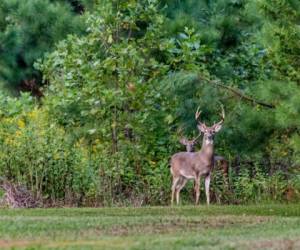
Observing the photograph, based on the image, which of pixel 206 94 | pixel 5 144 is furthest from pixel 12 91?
pixel 206 94

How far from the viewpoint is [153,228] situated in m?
12.8

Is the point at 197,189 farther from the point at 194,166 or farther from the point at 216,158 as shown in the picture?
the point at 216,158

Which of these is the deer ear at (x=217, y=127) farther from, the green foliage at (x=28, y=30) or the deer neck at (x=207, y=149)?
the green foliage at (x=28, y=30)

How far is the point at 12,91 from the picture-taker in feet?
78.2

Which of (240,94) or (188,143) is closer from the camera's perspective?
(240,94)

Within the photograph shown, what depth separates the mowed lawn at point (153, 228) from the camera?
1113cm

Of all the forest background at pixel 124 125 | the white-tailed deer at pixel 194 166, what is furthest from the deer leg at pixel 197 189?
the forest background at pixel 124 125

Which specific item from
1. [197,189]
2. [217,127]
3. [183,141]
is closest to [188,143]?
[183,141]

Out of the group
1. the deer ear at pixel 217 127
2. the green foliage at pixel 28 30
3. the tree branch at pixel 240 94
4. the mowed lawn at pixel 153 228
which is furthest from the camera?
the green foliage at pixel 28 30

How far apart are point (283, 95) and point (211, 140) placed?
10.1 feet

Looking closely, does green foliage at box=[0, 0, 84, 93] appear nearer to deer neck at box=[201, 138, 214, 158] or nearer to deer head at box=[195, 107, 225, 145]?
deer neck at box=[201, 138, 214, 158]

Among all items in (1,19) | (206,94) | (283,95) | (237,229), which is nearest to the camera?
(237,229)

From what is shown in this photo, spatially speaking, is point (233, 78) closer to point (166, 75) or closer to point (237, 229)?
point (166, 75)

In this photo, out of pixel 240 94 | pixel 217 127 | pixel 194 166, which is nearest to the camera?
pixel 240 94
